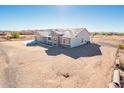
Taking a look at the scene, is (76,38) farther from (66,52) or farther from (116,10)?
(116,10)

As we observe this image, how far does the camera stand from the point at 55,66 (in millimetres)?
5328

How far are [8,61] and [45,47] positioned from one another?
44.8 inches

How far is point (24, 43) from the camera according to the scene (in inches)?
228

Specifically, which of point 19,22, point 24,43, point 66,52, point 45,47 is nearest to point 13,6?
point 19,22

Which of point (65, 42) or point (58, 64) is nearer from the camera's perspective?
point (58, 64)

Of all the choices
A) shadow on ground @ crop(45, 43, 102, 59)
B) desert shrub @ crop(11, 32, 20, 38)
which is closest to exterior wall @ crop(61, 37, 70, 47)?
shadow on ground @ crop(45, 43, 102, 59)

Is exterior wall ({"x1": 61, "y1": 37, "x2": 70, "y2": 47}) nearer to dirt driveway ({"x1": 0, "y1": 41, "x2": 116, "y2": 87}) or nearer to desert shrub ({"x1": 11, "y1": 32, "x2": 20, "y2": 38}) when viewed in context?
dirt driveway ({"x1": 0, "y1": 41, "x2": 116, "y2": 87})

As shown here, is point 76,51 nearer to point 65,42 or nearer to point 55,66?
point 65,42

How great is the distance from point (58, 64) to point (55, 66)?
0.34 feet

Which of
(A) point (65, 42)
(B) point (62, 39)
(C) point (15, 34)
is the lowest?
(A) point (65, 42)

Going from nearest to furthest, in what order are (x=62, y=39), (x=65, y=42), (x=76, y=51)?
(x=76, y=51), (x=62, y=39), (x=65, y=42)

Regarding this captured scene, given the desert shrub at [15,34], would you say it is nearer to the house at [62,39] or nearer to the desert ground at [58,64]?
the desert ground at [58,64]

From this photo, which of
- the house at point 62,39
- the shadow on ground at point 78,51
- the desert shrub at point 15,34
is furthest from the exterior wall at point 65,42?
the desert shrub at point 15,34

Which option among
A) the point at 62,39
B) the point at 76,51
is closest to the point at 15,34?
the point at 62,39
